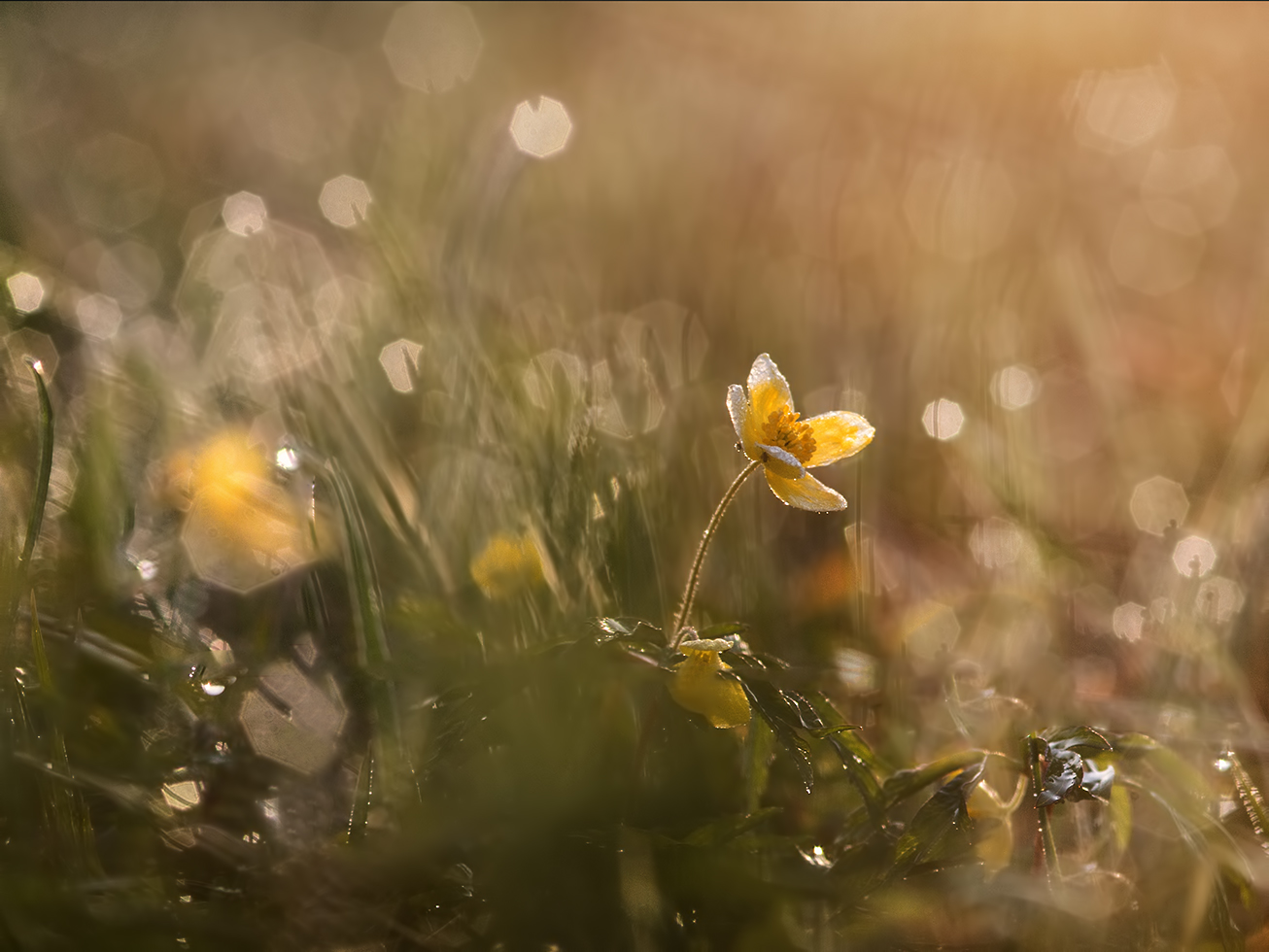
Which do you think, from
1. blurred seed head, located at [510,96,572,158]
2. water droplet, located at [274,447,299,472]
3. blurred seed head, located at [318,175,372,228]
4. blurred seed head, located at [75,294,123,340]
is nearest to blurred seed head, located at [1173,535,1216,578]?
water droplet, located at [274,447,299,472]

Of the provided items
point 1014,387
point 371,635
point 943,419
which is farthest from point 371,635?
point 1014,387

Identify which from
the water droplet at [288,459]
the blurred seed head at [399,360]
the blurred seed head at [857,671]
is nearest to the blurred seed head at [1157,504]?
the blurred seed head at [857,671]

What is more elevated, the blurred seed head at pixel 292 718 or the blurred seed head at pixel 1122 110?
the blurred seed head at pixel 1122 110

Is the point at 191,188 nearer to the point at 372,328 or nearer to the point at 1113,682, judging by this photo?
the point at 372,328

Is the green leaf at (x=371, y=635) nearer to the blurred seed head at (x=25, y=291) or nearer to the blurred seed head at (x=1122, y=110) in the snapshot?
the blurred seed head at (x=25, y=291)

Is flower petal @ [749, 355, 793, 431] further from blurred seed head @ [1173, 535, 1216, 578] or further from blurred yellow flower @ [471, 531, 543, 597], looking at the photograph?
blurred seed head @ [1173, 535, 1216, 578]

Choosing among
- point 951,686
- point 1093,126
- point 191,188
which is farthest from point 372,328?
point 1093,126
